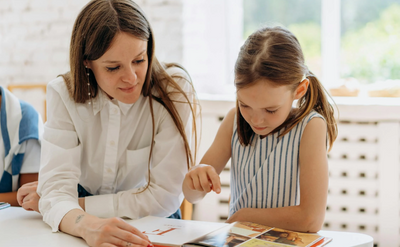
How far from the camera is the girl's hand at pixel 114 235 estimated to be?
2.89ft

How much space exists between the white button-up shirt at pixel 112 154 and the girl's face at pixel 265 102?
253 mm

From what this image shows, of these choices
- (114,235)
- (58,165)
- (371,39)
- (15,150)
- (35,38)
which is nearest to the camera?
(114,235)

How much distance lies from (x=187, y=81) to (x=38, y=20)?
1898 millimetres

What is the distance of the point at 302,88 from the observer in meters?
1.12

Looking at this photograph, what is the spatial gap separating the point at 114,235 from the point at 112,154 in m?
0.40

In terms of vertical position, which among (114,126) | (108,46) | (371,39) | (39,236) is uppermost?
(371,39)

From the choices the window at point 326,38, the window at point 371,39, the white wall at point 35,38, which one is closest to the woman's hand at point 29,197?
the window at point 326,38

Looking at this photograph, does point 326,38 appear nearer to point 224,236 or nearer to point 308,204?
point 308,204

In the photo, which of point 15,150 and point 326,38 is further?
point 326,38

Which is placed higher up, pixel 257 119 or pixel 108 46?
pixel 108 46

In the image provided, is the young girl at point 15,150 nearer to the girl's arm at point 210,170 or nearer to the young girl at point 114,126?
the young girl at point 114,126

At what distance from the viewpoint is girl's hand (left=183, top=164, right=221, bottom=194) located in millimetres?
1051

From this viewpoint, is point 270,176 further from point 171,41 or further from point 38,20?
point 38,20

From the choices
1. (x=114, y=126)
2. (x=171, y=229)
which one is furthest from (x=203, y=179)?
(x=114, y=126)
